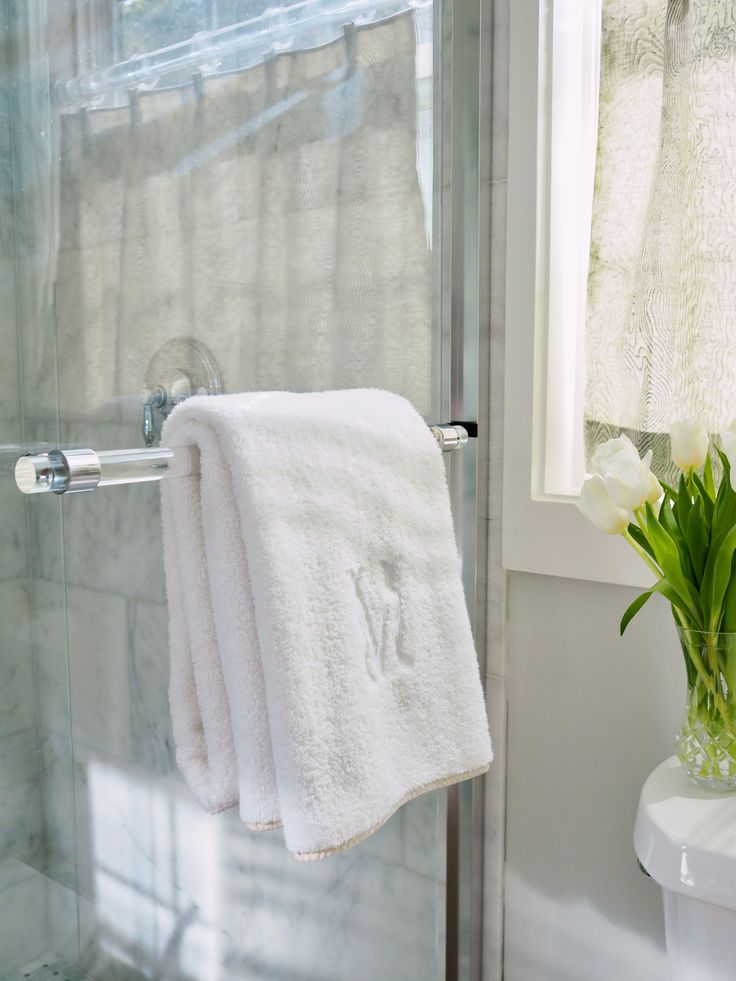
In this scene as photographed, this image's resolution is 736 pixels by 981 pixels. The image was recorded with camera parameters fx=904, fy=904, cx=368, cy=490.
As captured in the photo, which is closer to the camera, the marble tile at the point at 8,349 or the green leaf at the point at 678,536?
the marble tile at the point at 8,349

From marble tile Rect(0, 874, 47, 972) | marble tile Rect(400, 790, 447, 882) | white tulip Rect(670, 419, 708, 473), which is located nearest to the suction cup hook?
marble tile Rect(0, 874, 47, 972)

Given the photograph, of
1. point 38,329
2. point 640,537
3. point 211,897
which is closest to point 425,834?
point 211,897

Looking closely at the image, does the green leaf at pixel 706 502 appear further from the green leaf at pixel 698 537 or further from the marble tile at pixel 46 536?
the marble tile at pixel 46 536

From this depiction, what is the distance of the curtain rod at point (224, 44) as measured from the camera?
70cm

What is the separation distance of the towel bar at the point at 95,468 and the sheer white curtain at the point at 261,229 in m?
0.07

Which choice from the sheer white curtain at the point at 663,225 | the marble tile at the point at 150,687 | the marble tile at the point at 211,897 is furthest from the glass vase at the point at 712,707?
the marble tile at the point at 150,687

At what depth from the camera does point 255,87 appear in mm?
855

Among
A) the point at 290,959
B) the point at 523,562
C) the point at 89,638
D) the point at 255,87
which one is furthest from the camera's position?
the point at 523,562

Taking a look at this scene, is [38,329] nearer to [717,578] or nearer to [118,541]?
[118,541]

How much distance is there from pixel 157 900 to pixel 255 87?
0.75m

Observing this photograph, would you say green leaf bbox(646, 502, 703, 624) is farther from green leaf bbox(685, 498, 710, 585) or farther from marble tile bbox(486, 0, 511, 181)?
marble tile bbox(486, 0, 511, 181)

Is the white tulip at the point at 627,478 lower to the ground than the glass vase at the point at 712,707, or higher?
higher

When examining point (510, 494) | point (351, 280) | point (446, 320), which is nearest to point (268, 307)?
point (351, 280)

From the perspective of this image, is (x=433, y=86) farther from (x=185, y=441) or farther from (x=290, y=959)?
(x=290, y=959)
